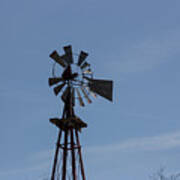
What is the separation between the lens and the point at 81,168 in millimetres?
16969

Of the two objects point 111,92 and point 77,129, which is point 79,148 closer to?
point 77,129

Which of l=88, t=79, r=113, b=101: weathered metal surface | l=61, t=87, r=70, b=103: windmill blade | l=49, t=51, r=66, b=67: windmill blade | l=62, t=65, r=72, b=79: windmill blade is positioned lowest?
l=61, t=87, r=70, b=103: windmill blade

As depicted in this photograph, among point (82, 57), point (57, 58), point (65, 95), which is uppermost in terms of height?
point (82, 57)

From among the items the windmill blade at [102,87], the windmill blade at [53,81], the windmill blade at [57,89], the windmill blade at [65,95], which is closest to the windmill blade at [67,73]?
the windmill blade at [53,81]

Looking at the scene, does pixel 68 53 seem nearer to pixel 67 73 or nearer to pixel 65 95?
pixel 67 73

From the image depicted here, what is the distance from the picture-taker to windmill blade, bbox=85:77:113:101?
1837cm

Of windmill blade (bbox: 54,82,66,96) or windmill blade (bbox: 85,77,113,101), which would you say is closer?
windmill blade (bbox: 54,82,66,96)

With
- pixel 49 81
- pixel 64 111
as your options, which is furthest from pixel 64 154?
pixel 49 81

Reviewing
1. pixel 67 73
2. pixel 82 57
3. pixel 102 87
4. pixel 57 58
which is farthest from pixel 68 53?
pixel 102 87

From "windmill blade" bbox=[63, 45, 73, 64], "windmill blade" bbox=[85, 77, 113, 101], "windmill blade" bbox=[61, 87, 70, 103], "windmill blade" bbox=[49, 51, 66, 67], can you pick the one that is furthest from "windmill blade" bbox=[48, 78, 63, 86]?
"windmill blade" bbox=[85, 77, 113, 101]

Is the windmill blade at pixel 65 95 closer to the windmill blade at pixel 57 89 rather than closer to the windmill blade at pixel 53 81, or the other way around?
the windmill blade at pixel 57 89

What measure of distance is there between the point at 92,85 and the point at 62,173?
4.68 m

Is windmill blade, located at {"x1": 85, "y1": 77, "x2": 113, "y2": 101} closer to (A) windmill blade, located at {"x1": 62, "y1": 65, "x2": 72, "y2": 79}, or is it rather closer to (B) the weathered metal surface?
(B) the weathered metal surface

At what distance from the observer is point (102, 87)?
1853 centimetres
